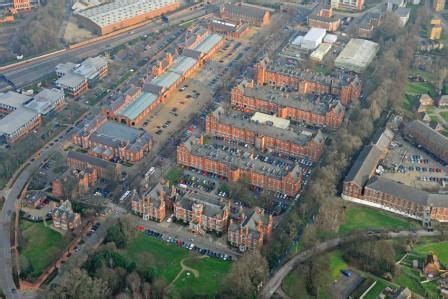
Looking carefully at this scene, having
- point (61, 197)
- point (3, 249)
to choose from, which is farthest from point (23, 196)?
point (3, 249)

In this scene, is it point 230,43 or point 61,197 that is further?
point 230,43

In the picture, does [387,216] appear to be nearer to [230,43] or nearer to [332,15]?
[230,43]

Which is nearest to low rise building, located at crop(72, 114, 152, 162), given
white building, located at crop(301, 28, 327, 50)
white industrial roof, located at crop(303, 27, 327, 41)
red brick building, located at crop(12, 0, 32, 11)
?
white building, located at crop(301, 28, 327, 50)

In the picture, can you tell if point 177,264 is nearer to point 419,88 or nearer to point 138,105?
point 138,105

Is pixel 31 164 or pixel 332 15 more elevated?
pixel 332 15

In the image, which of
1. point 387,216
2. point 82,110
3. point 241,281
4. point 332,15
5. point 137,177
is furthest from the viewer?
point 332,15

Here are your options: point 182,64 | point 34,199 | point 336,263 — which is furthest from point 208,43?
point 336,263

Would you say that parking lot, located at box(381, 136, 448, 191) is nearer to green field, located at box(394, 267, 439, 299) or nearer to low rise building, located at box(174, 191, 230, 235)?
green field, located at box(394, 267, 439, 299)
